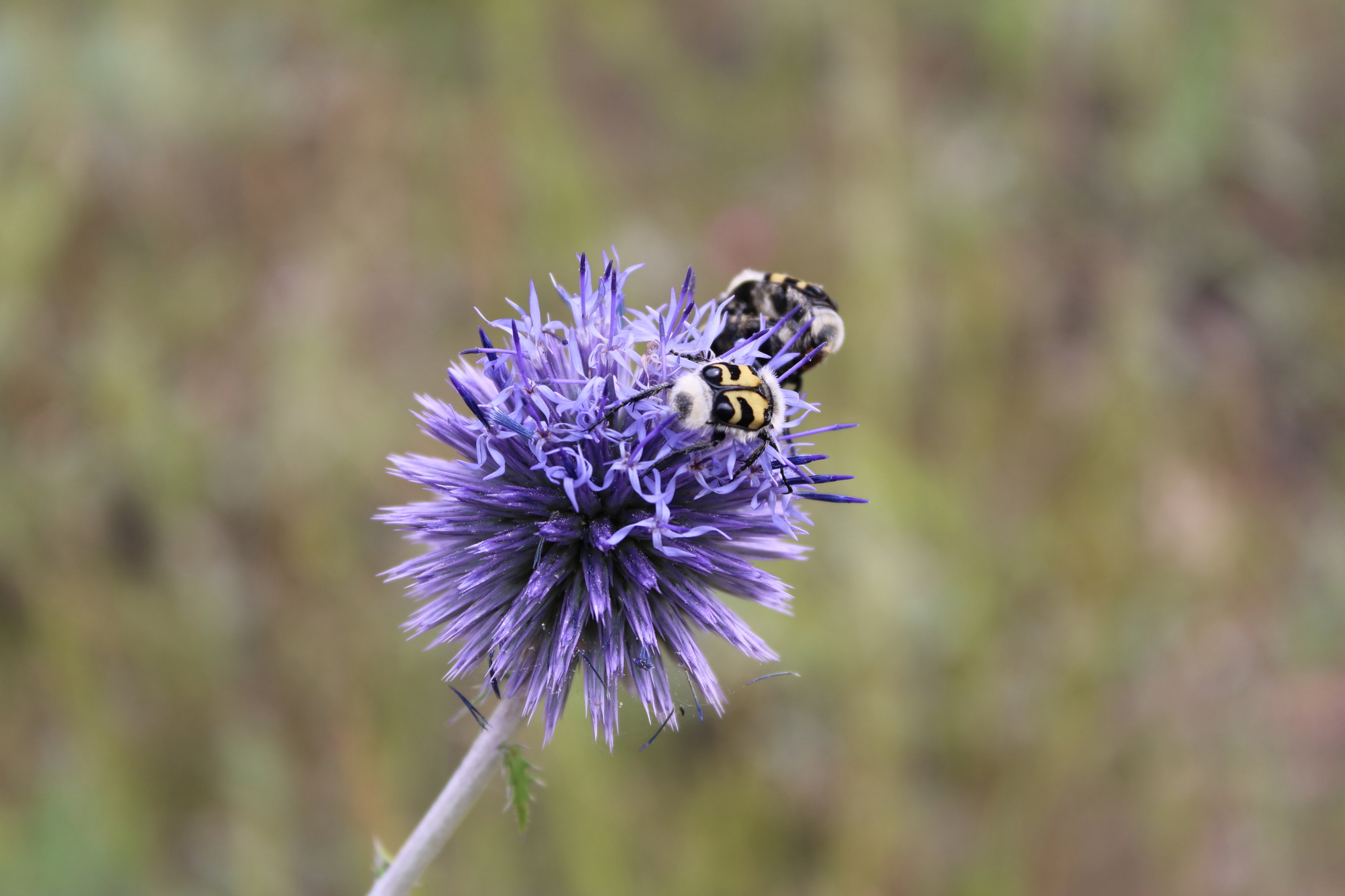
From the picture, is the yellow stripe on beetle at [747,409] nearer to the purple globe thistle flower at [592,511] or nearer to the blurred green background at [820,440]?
the purple globe thistle flower at [592,511]

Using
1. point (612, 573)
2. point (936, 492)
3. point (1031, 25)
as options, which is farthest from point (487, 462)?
point (1031, 25)

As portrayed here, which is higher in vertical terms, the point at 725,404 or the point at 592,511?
the point at 725,404

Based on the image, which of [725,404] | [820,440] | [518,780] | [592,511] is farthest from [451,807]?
[820,440]

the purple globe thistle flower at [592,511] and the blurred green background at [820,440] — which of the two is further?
the blurred green background at [820,440]

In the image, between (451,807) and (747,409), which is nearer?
(451,807)

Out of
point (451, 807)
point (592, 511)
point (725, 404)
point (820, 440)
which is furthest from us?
point (820, 440)

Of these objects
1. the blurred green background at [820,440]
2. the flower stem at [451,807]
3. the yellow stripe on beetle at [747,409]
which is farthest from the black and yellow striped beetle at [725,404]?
the blurred green background at [820,440]

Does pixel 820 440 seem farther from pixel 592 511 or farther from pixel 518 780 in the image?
pixel 518 780

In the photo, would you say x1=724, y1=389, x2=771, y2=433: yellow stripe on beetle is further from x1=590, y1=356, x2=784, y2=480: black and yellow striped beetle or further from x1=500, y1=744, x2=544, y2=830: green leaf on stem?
x1=500, y1=744, x2=544, y2=830: green leaf on stem
